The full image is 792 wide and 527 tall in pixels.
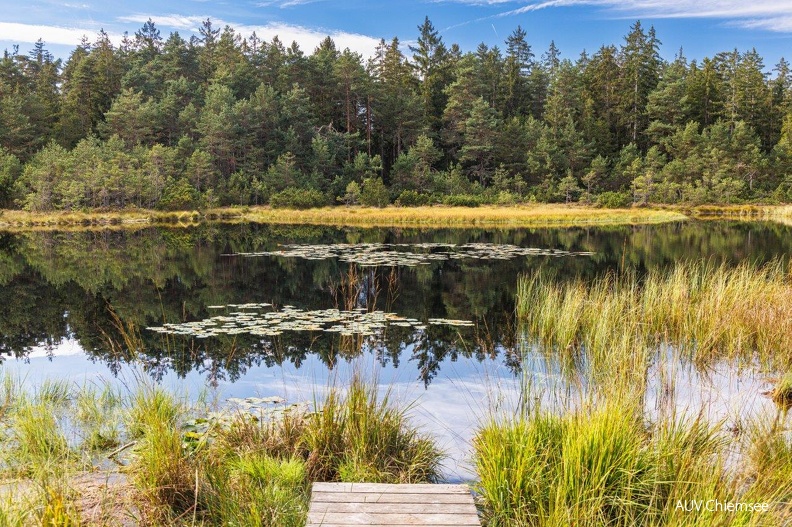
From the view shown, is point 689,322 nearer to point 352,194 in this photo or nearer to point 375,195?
point 375,195

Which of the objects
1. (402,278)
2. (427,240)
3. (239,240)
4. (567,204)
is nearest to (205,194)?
(239,240)

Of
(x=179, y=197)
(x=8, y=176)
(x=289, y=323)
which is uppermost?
(x=8, y=176)

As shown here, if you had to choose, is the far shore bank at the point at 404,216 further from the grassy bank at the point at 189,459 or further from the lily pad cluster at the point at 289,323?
the grassy bank at the point at 189,459

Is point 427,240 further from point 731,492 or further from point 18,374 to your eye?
point 731,492

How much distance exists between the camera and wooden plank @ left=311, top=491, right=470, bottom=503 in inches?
147

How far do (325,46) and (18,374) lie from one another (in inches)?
2614

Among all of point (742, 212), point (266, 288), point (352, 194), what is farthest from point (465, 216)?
point (266, 288)

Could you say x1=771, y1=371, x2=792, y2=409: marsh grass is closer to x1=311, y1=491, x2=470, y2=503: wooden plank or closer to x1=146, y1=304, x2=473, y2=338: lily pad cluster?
x1=311, y1=491, x2=470, y2=503: wooden plank

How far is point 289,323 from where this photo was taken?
10539mm

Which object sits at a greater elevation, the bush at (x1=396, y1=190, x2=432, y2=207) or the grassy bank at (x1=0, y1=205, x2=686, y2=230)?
the bush at (x1=396, y1=190, x2=432, y2=207)

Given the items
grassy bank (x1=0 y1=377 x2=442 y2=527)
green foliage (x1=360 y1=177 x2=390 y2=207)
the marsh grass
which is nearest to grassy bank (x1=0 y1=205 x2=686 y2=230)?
green foliage (x1=360 y1=177 x2=390 y2=207)

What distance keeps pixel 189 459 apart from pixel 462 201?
4441 cm

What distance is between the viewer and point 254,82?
197ft

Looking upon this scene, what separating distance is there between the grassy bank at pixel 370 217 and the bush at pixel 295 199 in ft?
2.86
